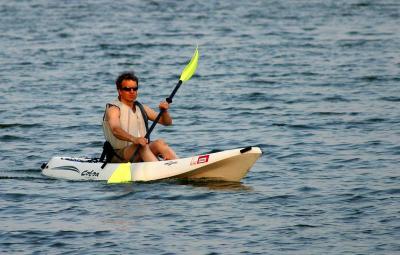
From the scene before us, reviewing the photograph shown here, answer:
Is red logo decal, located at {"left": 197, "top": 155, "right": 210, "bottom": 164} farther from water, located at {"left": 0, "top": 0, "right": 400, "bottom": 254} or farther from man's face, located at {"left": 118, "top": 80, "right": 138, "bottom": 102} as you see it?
man's face, located at {"left": 118, "top": 80, "right": 138, "bottom": 102}

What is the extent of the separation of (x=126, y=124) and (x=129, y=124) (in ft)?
0.12

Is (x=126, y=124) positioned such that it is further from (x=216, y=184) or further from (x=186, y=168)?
(x=216, y=184)

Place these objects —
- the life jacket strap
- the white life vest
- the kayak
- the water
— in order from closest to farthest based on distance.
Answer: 1. the water
2. the kayak
3. the white life vest
4. the life jacket strap

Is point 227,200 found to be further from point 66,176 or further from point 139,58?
point 139,58

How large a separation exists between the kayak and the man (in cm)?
21

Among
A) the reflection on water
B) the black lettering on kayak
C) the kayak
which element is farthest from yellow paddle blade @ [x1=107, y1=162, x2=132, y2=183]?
the reflection on water

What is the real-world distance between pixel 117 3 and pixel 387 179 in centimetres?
2873

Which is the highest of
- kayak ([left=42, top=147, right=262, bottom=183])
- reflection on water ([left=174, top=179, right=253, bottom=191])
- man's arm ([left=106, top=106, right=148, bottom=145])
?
man's arm ([left=106, top=106, right=148, bottom=145])

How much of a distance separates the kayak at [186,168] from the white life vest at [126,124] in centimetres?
30

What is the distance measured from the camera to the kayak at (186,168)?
12906 mm

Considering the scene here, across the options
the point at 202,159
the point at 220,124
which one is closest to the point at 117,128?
the point at 202,159

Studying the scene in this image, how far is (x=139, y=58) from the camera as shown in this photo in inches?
1085

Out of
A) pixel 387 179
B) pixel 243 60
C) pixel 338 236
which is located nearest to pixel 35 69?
pixel 243 60

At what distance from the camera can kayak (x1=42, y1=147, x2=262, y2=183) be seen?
1291cm
